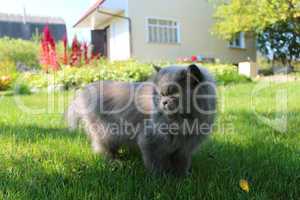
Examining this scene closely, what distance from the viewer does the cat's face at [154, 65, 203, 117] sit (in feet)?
6.98

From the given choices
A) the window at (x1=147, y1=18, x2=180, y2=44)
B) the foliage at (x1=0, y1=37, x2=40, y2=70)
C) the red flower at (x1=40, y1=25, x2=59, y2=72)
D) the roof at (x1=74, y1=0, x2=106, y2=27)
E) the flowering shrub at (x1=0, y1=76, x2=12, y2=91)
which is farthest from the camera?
the foliage at (x1=0, y1=37, x2=40, y2=70)

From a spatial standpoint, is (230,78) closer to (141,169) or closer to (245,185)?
(141,169)

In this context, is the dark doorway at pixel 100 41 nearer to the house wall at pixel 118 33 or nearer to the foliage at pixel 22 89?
the house wall at pixel 118 33

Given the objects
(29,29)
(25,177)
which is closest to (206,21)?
(25,177)

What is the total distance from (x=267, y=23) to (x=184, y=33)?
11.9 ft

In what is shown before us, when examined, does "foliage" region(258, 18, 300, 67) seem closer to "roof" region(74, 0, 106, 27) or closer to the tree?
the tree

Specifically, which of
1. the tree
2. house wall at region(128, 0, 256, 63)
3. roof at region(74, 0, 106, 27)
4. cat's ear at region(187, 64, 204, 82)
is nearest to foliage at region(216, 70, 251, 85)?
the tree

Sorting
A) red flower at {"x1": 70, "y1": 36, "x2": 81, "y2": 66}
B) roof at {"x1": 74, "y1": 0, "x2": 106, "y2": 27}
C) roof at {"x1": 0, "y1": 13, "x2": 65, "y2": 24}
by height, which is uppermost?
roof at {"x1": 0, "y1": 13, "x2": 65, "y2": 24}

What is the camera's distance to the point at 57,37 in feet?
99.3

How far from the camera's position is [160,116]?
226cm

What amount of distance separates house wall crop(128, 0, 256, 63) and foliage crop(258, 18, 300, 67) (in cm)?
100

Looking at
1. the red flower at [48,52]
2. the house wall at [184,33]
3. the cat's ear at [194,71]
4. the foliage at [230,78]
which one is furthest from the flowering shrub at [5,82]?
the cat's ear at [194,71]

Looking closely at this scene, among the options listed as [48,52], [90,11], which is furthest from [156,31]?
[48,52]

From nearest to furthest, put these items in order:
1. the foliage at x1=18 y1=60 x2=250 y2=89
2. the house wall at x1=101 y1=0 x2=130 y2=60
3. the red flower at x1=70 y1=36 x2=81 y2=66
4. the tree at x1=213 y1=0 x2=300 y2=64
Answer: the foliage at x1=18 y1=60 x2=250 y2=89 → the red flower at x1=70 y1=36 x2=81 y2=66 → the tree at x1=213 y1=0 x2=300 y2=64 → the house wall at x1=101 y1=0 x2=130 y2=60
